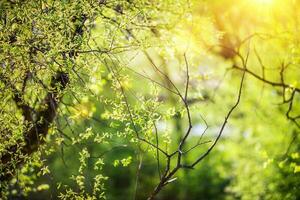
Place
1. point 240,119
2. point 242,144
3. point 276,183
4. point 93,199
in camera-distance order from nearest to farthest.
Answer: point 93,199
point 276,183
point 242,144
point 240,119

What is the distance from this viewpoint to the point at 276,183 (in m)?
12.5

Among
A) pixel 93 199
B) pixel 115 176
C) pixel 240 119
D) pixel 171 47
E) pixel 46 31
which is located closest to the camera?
pixel 46 31

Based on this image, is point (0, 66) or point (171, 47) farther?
point (171, 47)

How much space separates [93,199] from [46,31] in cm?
209

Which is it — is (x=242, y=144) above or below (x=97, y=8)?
above

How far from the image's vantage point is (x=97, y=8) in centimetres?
622

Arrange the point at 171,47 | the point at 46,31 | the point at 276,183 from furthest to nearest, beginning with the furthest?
the point at 276,183 < the point at 171,47 < the point at 46,31

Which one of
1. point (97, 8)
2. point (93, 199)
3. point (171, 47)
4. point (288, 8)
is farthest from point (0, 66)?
point (288, 8)

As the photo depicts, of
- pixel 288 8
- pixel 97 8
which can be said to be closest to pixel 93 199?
pixel 97 8

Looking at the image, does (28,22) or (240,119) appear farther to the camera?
(240,119)

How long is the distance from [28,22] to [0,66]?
2.14 feet

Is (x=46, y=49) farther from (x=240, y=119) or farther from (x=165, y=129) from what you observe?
(x=240, y=119)

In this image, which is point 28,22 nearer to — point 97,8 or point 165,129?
point 97,8

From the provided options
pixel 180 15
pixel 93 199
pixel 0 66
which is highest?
pixel 180 15
